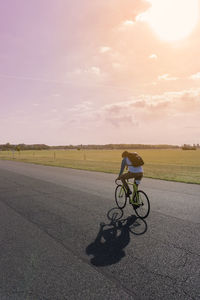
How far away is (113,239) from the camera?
5.16 meters

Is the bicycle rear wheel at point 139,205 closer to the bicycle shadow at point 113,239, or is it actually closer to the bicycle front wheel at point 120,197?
the bicycle shadow at point 113,239

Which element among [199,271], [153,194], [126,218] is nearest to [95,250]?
[199,271]

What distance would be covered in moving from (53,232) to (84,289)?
2548mm

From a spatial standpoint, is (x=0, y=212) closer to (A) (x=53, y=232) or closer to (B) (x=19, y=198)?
(B) (x=19, y=198)

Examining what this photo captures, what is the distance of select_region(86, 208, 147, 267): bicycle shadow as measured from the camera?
13.9 ft

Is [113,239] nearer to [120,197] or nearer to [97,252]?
[97,252]

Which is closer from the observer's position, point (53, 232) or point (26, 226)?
point (53, 232)

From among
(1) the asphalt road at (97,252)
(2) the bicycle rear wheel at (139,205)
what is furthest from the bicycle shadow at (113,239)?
(2) the bicycle rear wheel at (139,205)

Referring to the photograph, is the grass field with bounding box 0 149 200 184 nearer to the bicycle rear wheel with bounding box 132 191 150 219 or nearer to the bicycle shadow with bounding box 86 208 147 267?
the bicycle rear wheel with bounding box 132 191 150 219

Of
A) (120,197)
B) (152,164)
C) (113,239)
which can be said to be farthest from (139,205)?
Answer: (152,164)

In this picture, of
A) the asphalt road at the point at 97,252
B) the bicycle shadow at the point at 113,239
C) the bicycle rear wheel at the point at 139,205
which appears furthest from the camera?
the bicycle rear wheel at the point at 139,205

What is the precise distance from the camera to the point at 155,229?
18.9 ft

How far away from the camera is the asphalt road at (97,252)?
3.29 meters

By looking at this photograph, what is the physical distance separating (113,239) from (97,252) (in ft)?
2.51
